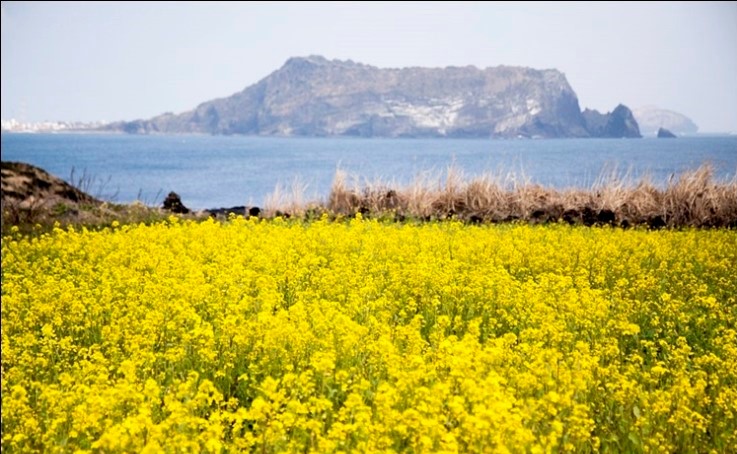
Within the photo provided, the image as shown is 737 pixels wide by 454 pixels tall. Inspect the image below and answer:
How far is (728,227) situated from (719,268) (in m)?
5.33

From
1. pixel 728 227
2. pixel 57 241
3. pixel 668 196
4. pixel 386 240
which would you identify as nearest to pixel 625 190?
pixel 668 196

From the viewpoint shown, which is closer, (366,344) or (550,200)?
(366,344)

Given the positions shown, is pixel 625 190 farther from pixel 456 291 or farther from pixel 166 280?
pixel 166 280

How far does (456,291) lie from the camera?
914 centimetres

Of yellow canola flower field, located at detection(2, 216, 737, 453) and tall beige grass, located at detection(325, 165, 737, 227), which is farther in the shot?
tall beige grass, located at detection(325, 165, 737, 227)

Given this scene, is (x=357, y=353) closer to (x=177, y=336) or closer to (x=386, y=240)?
(x=177, y=336)

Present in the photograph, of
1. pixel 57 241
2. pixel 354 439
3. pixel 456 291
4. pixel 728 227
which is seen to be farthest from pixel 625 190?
pixel 354 439

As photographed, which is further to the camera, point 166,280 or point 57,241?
point 57,241

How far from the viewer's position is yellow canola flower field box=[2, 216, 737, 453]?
5.00m

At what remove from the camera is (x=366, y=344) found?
685cm

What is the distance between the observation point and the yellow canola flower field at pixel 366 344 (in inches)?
197

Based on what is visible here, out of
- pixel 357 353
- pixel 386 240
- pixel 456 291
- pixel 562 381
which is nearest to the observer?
pixel 562 381

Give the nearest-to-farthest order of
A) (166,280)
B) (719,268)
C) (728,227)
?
(166,280) → (719,268) → (728,227)

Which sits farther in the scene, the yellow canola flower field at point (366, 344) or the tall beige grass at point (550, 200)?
the tall beige grass at point (550, 200)
